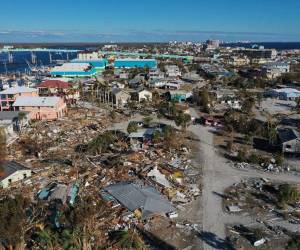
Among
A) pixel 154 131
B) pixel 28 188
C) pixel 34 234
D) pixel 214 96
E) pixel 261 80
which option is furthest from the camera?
pixel 261 80

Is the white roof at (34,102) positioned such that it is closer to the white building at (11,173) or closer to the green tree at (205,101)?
the white building at (11,173)

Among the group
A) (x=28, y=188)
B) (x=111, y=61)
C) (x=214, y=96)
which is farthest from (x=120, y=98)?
(x=111, y=61)

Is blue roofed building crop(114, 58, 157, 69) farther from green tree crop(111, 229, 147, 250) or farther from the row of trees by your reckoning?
green tree crop(111, 229, 147, 250)

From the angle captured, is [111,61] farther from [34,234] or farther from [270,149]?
[34,234]

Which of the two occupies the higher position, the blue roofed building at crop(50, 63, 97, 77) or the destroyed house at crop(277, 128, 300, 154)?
the blue roofed building at crop(50, 63, 97, 77)

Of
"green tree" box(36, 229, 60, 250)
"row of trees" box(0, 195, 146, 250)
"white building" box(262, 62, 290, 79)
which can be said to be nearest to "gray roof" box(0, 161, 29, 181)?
"row of trees" box(0, 195, 146, 250)

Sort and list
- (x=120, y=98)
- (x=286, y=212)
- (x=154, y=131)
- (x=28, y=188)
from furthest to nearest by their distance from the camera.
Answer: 1. (x=120, y=98)
2. (x=154, y=131)
3. (x=28, y=188)
4. (x=286, y=212)

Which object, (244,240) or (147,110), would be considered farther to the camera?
(147,110)

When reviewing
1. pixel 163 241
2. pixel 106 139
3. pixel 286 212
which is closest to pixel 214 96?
pixel 106 139
